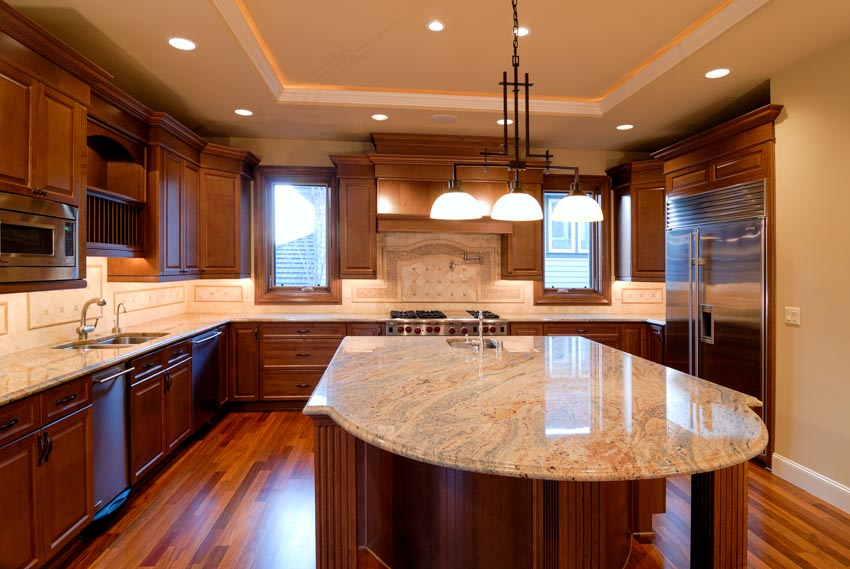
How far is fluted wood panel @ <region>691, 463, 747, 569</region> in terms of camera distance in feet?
5.27

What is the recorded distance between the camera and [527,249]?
4832 mm

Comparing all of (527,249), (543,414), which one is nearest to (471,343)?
(543,414)

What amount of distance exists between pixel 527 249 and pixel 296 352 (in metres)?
2.58

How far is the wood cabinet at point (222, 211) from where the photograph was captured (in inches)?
166

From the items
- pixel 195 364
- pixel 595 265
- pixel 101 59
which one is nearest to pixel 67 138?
pixel 101 59

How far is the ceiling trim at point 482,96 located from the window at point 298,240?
3.91 feet

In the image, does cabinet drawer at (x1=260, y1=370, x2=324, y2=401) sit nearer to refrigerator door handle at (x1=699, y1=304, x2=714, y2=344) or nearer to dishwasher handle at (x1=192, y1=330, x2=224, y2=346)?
dishwasher handle at (x1=192, y1=330, x2=224, y2=346)

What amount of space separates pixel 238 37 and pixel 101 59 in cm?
106

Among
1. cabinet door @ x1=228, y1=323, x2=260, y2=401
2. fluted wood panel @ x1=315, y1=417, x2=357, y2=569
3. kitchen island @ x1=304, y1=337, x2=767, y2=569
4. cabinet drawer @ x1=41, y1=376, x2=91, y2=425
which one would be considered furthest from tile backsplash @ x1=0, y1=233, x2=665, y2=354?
fluted wood panel @ x1=315, y1=417, x2=357, y2=569

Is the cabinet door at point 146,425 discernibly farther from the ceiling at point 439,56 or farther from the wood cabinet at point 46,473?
the ceiling at point 439,56

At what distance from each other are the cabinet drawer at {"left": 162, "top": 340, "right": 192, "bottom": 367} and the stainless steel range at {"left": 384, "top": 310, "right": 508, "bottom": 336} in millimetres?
1691

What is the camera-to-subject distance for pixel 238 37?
271cm

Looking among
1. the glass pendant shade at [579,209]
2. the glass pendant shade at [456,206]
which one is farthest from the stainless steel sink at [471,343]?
the glass pendant shade at [579,209]

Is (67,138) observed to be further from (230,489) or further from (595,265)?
(595,265)
